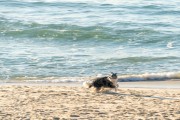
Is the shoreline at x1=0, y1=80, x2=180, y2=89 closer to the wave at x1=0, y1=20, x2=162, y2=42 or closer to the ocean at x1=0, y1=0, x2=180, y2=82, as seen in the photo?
the ocean at x1=0, y1=0, x2=180, y2=82

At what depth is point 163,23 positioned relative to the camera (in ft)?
73.2

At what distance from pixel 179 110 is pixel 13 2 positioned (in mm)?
20158

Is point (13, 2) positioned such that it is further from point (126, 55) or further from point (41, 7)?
point (126, 55)

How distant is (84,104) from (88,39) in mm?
9937

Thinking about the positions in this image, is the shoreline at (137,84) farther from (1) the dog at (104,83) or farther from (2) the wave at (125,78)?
(1) the dog at (104,83)

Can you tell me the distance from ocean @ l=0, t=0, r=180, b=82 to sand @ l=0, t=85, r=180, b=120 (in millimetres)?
2200

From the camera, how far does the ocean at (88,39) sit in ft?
45.5

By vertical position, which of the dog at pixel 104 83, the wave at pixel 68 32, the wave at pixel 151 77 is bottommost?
the wave at pixel 68 32

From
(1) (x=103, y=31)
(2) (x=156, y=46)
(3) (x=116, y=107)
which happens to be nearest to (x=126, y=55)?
(2) (x=156, y=46)

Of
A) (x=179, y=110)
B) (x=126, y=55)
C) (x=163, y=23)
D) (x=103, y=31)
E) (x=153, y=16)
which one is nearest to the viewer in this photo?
(x=179, y=110)

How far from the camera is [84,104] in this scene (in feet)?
31.0

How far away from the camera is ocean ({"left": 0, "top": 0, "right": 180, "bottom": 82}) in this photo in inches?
546

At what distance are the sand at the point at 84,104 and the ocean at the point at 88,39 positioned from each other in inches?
86.6

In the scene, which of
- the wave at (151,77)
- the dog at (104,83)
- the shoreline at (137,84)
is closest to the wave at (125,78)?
the wave at (151,77)
